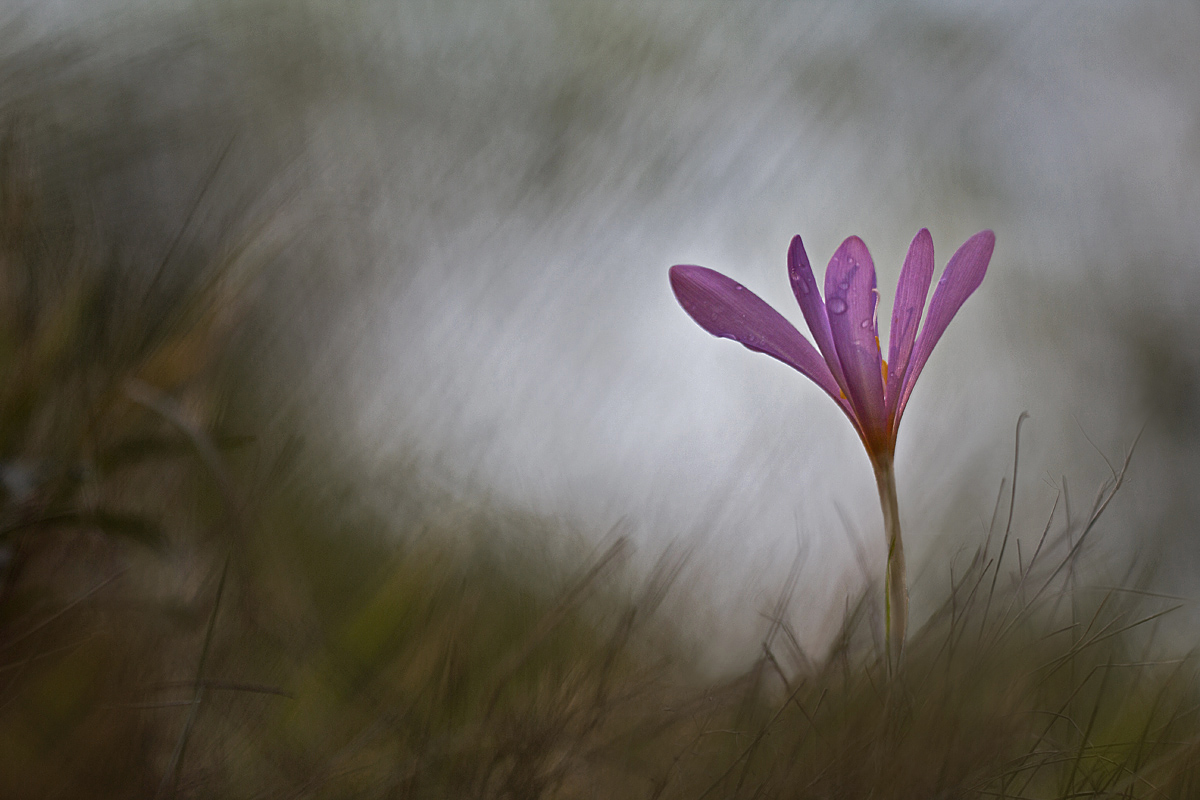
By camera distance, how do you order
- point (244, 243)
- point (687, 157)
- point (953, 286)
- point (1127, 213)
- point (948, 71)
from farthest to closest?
point (1127, 213)
point (948, 71)
point (687, 157)
point (244, 243)
point (953, 286)

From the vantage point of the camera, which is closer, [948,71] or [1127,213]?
[948,71]

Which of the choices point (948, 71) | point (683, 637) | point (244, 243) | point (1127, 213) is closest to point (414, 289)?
point (244, 243)

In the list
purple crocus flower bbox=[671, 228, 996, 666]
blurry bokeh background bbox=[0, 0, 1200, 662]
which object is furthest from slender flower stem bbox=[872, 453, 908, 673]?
blurry bokeh background bbox=[0, 0, 1200, 662]

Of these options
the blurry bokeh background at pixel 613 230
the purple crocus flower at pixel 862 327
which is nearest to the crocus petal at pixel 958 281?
the purple crocus flower at pixel 862 327

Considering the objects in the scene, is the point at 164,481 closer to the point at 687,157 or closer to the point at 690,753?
the point at 690,753

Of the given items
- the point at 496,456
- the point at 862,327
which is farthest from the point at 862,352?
the point at 496,456

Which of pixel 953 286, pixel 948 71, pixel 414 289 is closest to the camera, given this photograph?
pixel 953 286

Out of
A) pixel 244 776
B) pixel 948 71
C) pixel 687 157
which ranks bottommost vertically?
pixel 244 776
